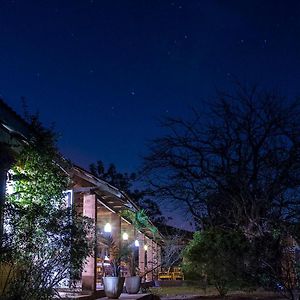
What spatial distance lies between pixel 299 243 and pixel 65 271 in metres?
6.47

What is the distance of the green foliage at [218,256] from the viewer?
15.0 metres

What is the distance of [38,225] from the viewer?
750cm

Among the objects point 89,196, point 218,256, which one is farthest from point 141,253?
point 89,196

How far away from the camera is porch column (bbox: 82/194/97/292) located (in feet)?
37.8

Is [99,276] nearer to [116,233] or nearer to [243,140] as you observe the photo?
[116,233]

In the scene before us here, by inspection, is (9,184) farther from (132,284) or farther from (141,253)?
(141,253)

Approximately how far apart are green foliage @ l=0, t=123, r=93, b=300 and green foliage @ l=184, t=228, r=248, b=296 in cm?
749

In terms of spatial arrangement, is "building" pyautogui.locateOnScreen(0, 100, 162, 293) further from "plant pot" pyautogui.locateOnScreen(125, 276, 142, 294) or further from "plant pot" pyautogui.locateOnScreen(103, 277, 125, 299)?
"plant pot" pyautogui.locateOnScreen(125, 276, 142, 294)

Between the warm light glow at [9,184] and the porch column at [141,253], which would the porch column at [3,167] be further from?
the porch column at [141,253]

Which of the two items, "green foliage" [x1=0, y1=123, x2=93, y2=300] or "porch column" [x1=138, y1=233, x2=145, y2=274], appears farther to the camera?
"porch column" [x1=138, y1=233, x2=145, y2=274]

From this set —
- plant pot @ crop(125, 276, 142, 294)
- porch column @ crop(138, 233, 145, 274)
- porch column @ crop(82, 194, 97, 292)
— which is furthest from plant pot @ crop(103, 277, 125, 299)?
porch column @ crop(138, 233, 145, 274)

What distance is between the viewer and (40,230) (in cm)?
748

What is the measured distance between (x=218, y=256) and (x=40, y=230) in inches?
350

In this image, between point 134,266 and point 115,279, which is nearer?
point 115,279
